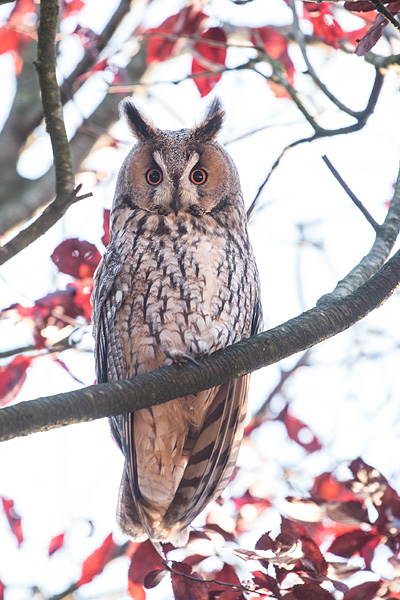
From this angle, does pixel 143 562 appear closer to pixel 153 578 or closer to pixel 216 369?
pixel 153 578

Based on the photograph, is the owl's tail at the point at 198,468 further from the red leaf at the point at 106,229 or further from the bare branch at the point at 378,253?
Answer: the red leaf at the point at 106,229

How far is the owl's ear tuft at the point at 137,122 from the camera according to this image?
9.55ft

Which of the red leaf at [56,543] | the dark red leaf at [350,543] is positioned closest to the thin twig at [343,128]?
the dark red leaf at [350,543]

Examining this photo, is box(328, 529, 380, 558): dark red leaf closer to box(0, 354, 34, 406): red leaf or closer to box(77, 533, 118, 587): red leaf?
box(77, 533, 118, 587): red leaf

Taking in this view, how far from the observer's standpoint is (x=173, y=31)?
3.66m

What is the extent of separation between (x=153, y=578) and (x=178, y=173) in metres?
1.52

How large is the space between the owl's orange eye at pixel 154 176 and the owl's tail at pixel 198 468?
34.8 inches

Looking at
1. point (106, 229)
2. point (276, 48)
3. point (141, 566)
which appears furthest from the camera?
point (276, 48)

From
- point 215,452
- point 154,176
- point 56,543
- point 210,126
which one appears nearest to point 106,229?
point 154,176

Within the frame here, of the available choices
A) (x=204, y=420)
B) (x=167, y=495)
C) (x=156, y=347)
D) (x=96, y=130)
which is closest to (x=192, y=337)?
(x=156, y=347)

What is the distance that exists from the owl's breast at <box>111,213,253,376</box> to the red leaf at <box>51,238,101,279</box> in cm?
38

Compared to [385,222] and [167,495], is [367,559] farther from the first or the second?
[385,222]

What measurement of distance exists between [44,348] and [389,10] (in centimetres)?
189

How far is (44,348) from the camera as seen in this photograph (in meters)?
2.88
